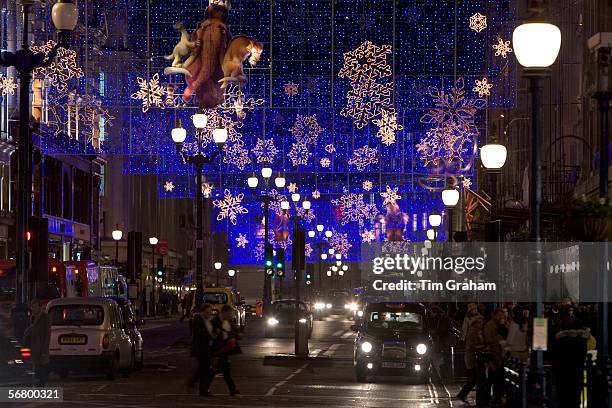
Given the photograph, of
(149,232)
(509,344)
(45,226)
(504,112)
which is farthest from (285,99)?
(149,232)

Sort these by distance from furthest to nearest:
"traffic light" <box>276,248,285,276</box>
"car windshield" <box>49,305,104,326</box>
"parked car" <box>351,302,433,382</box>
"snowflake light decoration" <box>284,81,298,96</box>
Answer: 1. "traffic light" <box>276,248,285,276</box>
2. "snowflake light decoration" <box>284,81,298,96</box>
3. "parked car" <box>351,302,433,382</box>
4. "car windshield" <box>49,305,104,326</box>

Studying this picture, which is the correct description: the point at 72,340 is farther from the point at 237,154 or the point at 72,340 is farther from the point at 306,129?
the point at 237,154

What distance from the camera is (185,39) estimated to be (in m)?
44.9

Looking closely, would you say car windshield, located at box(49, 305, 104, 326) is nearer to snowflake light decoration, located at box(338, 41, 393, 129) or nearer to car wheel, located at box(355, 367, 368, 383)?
car wheel, located at box(355, 367, 368, 383)

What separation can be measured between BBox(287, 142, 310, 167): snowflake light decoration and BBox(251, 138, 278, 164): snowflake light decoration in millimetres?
923

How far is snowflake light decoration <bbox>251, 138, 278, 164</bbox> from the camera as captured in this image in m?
52.6

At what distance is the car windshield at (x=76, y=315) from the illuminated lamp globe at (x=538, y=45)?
53.7 ft

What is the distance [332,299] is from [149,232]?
17.4 metres

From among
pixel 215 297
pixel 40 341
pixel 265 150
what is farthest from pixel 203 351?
pixel 215 297

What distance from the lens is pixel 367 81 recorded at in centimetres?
4738

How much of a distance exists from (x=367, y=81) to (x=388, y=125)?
2017 millimetres

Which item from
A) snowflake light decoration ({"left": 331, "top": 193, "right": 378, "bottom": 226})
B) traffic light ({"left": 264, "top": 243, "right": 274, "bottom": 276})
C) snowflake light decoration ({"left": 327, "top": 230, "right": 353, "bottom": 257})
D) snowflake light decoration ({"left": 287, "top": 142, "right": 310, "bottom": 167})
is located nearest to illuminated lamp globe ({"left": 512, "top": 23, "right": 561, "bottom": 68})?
snowflake light decoration ({"left": 287, "top": 142, "right": 310, "bottom": 167})

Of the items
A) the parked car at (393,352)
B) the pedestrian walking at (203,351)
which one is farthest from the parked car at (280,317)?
the pedestrian walking at (203,351)

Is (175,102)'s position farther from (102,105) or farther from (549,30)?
(549,30)
